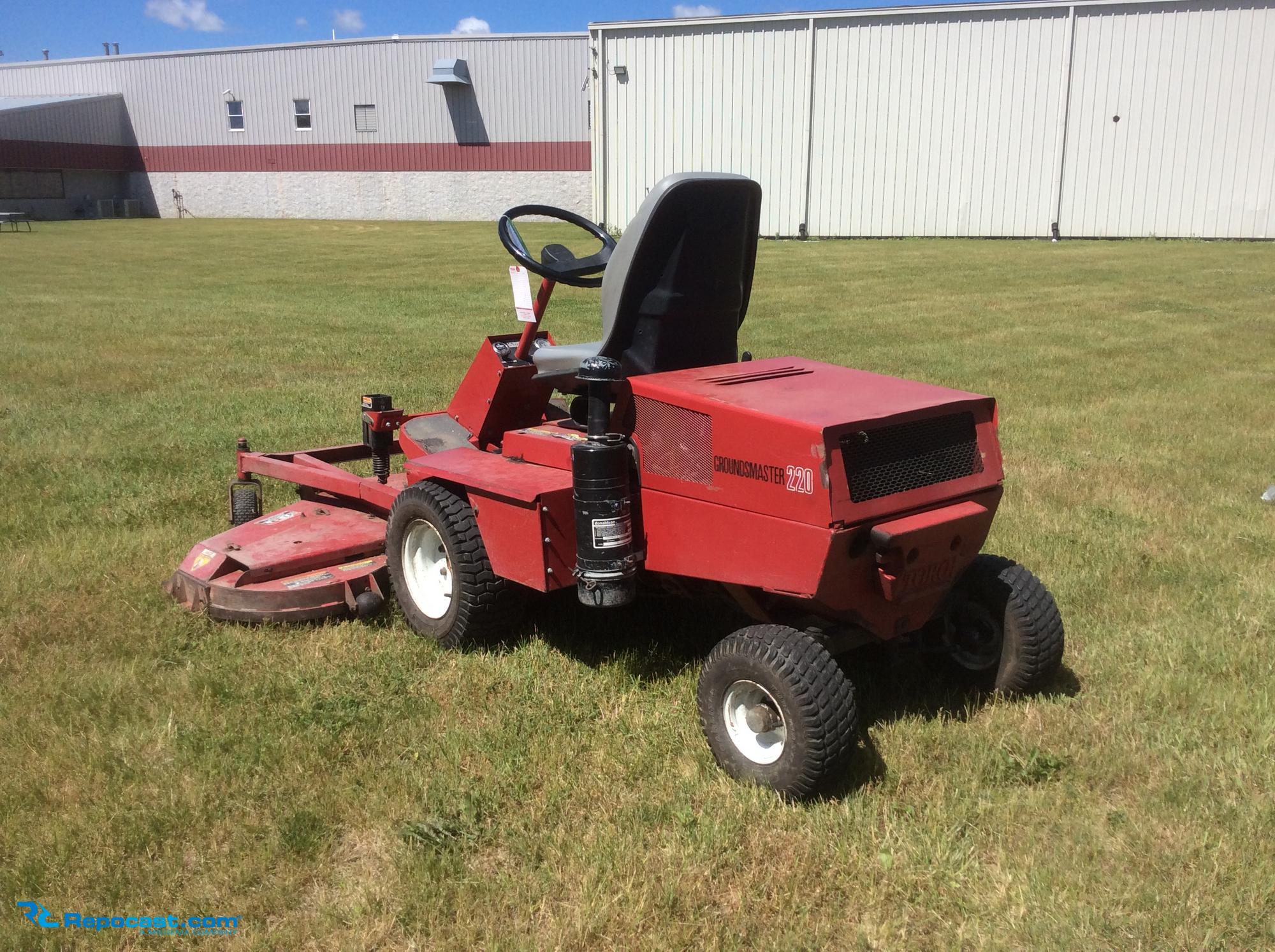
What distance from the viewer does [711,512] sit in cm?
332

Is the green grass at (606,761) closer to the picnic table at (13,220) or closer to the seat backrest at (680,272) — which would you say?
the seat backrest at (680,272)

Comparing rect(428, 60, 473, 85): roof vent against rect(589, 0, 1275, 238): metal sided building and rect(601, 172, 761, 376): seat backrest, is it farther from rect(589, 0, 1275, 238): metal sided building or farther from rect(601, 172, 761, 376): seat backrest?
rect(601, 172, 761, 376): seat backrest

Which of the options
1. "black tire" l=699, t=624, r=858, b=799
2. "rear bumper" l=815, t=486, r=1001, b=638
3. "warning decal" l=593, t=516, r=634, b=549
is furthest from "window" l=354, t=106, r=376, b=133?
"black tire" l=699, t=624, r=858, b=799

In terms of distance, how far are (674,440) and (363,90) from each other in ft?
123

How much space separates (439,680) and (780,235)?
2180 cm

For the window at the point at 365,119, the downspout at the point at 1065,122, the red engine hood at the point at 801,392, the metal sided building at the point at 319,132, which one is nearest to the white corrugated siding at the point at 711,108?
the downspout at the point at 1065,122

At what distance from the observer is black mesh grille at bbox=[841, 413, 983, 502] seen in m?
3.10

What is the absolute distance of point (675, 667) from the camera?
4016 mm

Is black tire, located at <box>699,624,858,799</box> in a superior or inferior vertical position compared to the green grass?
superior

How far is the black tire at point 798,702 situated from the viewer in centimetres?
301

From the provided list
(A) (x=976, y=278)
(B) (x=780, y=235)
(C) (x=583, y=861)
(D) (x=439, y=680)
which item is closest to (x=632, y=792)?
(C) (x=583, y=861)

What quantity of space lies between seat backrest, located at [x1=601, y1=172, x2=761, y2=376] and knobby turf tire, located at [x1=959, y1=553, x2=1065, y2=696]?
4.04 feet

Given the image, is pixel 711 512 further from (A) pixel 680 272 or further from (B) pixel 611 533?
(A) pixel 680 272

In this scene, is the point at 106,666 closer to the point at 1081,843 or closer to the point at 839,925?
the point at 839,925
